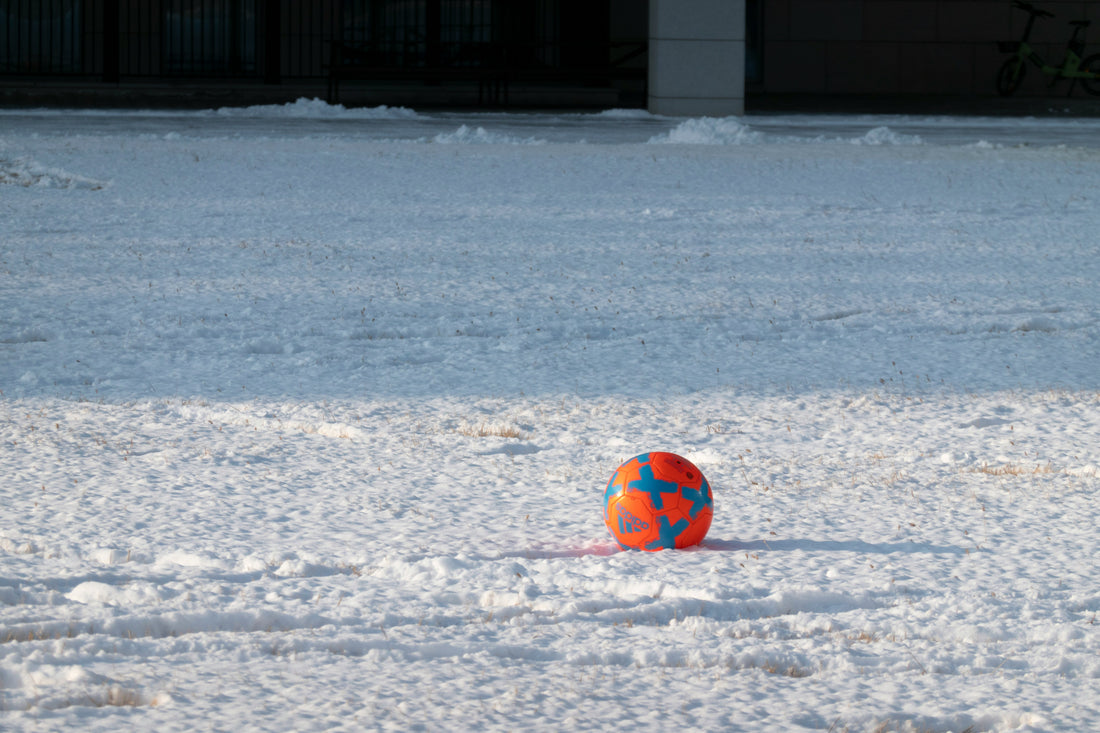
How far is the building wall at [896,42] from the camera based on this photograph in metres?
26.7

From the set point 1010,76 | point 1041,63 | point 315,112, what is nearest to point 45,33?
point 315,112

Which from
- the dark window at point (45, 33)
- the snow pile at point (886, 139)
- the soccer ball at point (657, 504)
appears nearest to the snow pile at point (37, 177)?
the soccer ball at point (657, 504)

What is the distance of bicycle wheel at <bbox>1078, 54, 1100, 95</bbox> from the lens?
85.2ft

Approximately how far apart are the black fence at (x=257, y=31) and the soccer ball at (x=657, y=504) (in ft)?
68.5

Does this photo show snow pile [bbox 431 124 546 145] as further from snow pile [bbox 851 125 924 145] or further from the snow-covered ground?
snow pile [bbox 851 125 924 145]

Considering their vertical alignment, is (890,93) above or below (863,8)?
below

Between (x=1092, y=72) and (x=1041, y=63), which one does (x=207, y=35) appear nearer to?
(x=1041, y=63)

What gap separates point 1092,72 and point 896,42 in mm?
3945

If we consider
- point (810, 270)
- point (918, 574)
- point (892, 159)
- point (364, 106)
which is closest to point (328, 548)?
point (918, 574)

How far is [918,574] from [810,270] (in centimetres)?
485

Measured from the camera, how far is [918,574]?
3660 millimetres

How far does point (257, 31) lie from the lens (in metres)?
24.8

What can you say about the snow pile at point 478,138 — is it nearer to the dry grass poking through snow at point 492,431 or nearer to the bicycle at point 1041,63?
the dry grass poking through snow at point 492,431

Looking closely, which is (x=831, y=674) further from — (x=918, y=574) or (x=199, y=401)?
(x=199, y=401)
